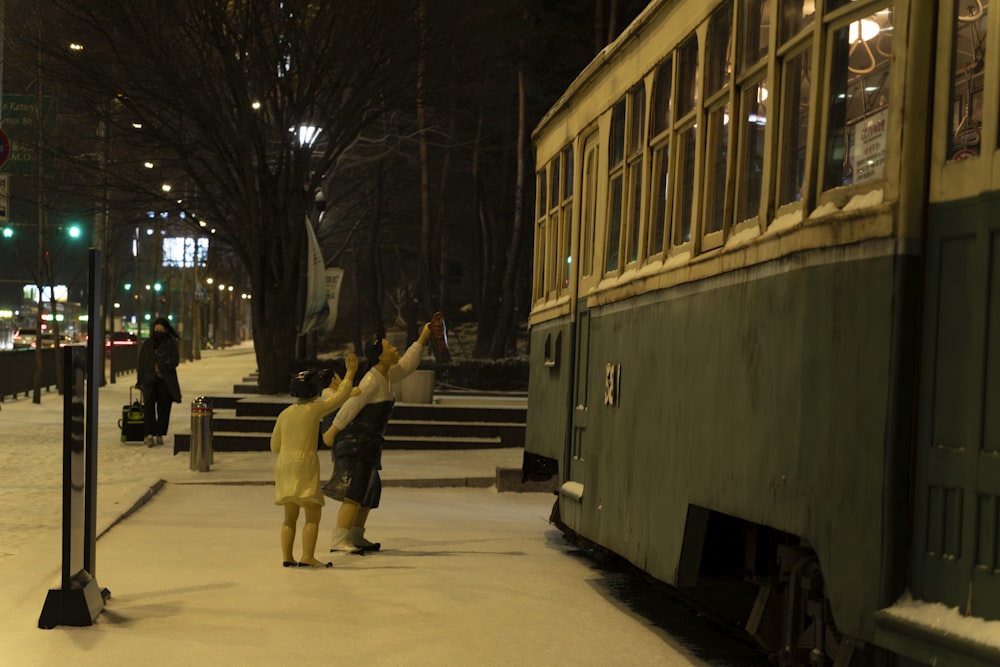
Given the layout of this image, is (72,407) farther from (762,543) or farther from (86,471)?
(762,543)

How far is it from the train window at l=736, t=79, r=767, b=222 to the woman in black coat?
638 inches

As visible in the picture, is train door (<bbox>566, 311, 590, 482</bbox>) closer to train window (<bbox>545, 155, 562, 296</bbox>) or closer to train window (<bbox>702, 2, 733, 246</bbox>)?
train window (<bbox>545, 155, 562, 296</bbox>)

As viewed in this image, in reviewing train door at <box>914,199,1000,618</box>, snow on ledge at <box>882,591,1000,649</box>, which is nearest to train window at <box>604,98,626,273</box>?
train door at <box>914,199,1000,618</box>

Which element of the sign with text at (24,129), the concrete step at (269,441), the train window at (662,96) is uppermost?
the sign with text at (24,129)

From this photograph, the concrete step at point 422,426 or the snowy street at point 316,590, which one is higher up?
the snowy street at point 316,590

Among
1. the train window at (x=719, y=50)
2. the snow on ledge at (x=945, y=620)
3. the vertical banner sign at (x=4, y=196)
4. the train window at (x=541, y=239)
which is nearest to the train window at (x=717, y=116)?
the train window at (x=719, y=50)

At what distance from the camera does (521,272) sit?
48.4m

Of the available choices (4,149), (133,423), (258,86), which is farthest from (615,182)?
(258,86)

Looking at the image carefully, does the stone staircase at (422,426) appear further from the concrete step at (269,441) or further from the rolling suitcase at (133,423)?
the rolling suitcase at (133,423)

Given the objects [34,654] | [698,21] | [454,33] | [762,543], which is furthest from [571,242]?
[454,33]

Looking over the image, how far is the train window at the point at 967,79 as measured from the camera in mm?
4922

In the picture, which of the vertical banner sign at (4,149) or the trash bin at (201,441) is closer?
the vertical banner sign at (4,149)

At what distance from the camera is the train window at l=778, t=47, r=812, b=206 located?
605cm

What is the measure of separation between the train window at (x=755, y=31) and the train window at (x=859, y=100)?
92 centimetres
